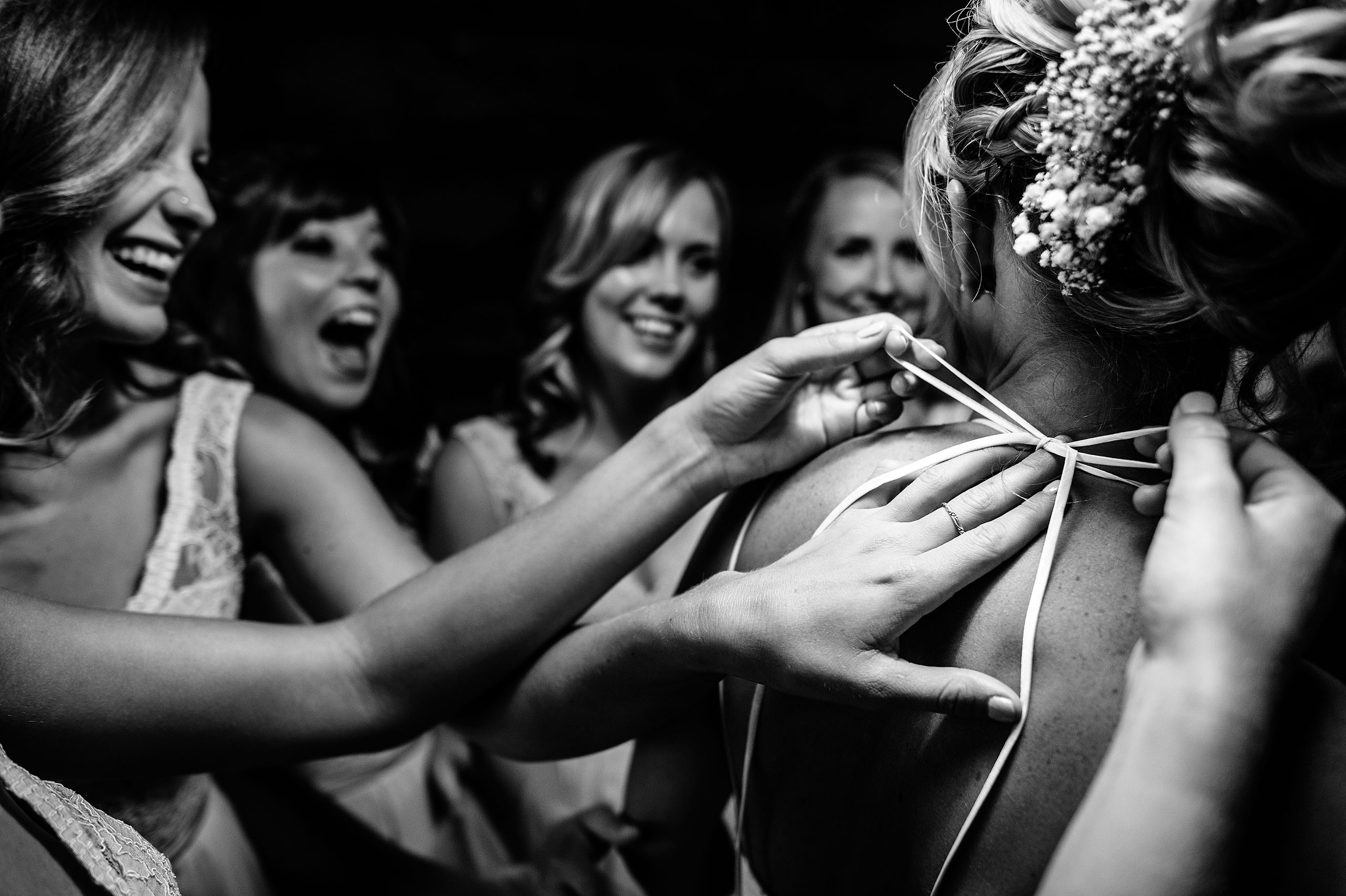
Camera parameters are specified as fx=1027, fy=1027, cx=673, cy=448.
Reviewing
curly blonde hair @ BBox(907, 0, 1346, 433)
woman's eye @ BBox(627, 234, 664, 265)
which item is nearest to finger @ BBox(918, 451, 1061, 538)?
curly blonde hair @ BBox(907, 0, 1346, 433)

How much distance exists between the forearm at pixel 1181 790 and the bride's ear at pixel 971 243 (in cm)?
54

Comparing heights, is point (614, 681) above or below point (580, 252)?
below

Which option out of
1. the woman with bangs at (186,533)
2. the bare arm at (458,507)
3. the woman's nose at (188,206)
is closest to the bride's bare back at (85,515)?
the woman with bangs at (186,533)

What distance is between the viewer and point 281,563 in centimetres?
189

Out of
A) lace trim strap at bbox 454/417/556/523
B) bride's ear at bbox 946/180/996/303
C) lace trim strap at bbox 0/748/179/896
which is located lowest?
lace trim strap at bbox 0/748/179/896

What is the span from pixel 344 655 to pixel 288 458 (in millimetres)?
522

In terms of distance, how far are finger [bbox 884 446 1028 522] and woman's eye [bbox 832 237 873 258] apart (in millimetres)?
2088

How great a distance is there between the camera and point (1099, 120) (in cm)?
91

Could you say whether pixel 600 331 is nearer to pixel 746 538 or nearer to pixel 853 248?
pixel 853 248

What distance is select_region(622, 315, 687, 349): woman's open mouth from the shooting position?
2906mm

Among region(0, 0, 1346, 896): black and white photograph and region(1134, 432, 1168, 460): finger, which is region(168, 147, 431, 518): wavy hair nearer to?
region(0, 0, 1346, 896): black and white photograph

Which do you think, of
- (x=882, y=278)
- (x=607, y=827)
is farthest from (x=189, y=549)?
(x=882, y=278)

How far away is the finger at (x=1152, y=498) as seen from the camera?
3.12 ft

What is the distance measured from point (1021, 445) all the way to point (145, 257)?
4.68ft
